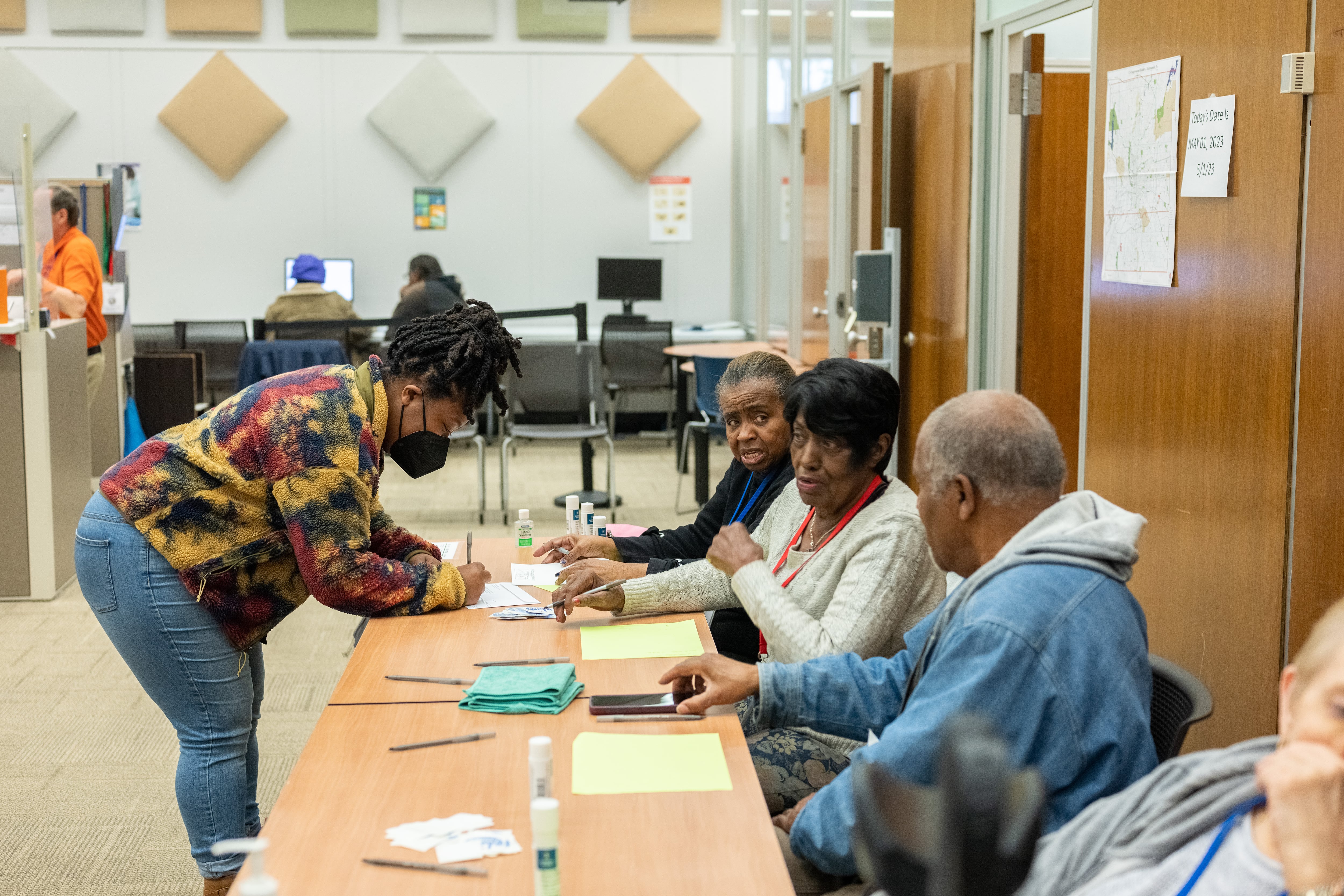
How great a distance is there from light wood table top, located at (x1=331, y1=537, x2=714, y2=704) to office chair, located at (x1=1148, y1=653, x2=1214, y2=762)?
0.73 meters

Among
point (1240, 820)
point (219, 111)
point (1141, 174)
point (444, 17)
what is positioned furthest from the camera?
point (444, 17)

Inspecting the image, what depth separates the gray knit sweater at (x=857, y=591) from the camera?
2025mm

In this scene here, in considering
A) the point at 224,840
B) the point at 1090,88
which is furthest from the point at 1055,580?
the point at 1090,88

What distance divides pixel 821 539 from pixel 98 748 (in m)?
2.42

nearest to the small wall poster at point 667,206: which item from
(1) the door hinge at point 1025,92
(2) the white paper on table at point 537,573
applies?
(1) the door hinge at point 1025,92

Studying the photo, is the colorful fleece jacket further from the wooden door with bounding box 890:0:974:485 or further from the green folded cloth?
the wooden door with bounding box 890:0:974:485

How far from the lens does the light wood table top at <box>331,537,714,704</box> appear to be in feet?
6.77

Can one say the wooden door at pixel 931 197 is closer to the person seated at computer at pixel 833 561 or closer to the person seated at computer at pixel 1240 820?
the person seated at computer at pixel 833 561

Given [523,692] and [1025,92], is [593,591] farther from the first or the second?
[1025,92]

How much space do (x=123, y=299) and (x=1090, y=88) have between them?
580 centimetres

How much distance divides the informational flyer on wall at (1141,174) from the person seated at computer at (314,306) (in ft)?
19.3

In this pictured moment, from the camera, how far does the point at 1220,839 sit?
45.5 inches

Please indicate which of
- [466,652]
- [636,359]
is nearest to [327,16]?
[636,359]

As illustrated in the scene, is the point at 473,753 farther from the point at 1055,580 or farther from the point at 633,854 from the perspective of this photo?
the point at 1055,580
